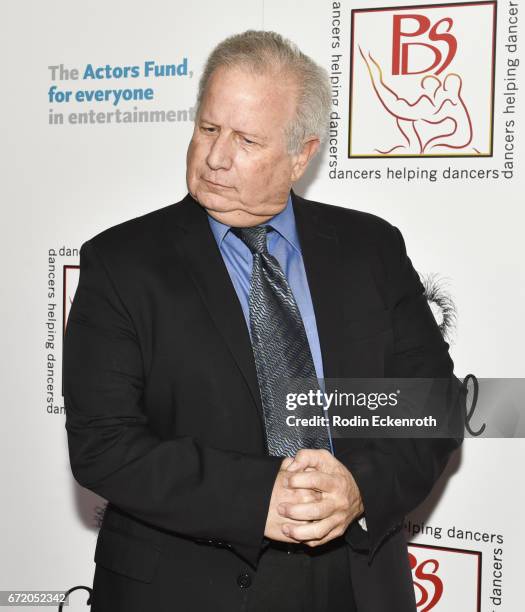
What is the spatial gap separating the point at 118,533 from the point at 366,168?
133 centimetres

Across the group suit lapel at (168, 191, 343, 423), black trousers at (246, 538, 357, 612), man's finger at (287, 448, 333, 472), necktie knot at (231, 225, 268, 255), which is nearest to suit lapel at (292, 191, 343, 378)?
suit lapel at (168, 191, 343, 423)

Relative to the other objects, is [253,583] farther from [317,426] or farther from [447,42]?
[447,42]

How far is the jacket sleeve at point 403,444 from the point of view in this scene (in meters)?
1.52

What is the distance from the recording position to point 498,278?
7.47ft

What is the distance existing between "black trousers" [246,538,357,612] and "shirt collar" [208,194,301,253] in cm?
64

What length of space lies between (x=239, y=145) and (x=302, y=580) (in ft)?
2.87

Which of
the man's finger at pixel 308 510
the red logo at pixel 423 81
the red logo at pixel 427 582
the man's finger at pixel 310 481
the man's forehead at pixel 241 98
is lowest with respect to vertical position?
the red logo at pixel 427 582

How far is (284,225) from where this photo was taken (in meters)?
1.75

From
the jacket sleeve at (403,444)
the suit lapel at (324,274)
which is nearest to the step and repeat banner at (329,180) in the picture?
the jacket sleeve at (403,444)

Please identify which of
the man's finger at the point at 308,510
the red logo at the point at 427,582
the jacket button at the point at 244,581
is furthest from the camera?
the red logo at the point at 427,582

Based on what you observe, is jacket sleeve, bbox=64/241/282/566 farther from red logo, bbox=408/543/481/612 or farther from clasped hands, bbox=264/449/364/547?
red logo, bbox=408/543/481/612

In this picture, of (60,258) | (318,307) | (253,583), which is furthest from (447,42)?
(253,583)

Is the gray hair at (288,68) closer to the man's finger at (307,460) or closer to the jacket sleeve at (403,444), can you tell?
the jacket sleeve at (403,444)

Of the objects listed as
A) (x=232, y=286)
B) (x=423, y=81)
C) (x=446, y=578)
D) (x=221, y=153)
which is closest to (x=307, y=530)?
(x=232, y=286)
